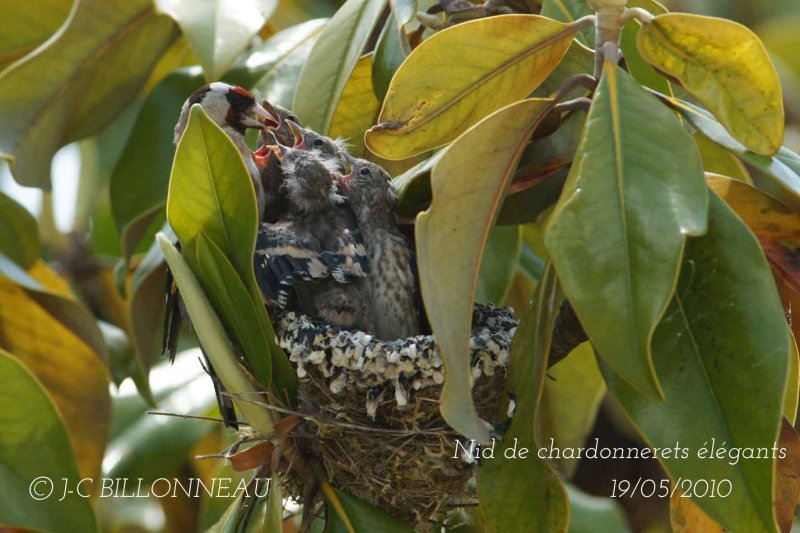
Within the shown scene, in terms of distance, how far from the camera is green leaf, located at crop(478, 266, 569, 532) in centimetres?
154

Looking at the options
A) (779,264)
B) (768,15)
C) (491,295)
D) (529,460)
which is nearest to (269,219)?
(491,295)

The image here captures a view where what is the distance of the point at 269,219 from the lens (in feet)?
7.54

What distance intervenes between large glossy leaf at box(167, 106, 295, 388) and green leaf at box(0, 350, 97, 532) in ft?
1.74

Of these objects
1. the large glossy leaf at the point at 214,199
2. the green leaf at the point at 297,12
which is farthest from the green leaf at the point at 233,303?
the green leaf at the point at 297,12

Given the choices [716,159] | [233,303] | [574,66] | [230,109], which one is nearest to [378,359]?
[233,303]

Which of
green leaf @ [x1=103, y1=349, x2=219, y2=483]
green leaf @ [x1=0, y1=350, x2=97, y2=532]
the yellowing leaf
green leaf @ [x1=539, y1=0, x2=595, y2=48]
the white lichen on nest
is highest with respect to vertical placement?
green leaf @ [x1=539, y1=0, x2=595, y2=48]

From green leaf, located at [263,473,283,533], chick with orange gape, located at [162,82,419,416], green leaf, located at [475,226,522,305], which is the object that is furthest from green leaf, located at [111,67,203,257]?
green leaf, located at [263,473,283,533]

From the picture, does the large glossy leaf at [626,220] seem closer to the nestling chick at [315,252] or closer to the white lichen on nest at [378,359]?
the white lichen on nest at [378,359]

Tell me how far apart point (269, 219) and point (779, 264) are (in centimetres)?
105

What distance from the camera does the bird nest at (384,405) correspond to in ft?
5.65

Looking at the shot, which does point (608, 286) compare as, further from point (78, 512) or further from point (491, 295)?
point (78, 512)

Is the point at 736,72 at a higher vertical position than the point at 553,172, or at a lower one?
higher

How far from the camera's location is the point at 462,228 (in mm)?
1397

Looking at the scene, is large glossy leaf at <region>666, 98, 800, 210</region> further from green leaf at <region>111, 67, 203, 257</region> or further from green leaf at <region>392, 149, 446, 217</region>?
green leaf at <region>111, 67, 203, 257</region>
